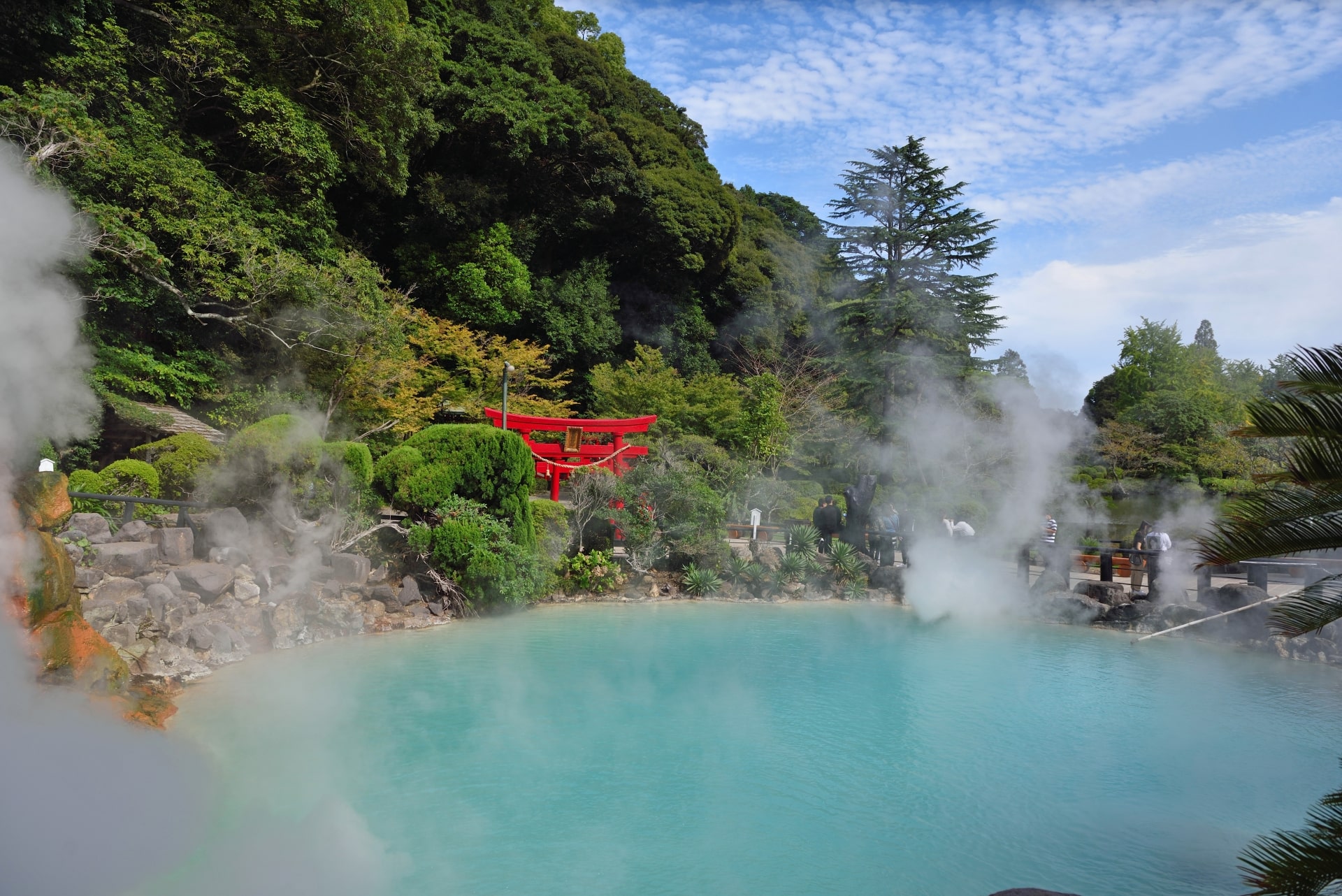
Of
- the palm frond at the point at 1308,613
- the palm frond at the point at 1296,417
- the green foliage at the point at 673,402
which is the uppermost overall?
the green foliage at the point at 673,402

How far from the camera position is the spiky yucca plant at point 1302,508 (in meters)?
3.41

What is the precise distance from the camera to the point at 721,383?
2300cm

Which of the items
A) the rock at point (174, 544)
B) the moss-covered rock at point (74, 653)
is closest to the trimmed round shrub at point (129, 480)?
the rock at point (174, 544)

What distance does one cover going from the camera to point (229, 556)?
10242 millimetres

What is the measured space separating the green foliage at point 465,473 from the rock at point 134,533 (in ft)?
10.8

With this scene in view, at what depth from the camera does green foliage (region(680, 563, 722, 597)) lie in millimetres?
14609

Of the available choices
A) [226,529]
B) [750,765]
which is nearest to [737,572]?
[750,765]

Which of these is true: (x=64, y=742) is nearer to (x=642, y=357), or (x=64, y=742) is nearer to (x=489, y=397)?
(x=489, y=397)

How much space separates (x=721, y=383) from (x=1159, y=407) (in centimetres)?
1252

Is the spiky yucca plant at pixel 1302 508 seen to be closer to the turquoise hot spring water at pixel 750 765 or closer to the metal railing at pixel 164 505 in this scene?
the turquoise hot spring water at pixel 750 765

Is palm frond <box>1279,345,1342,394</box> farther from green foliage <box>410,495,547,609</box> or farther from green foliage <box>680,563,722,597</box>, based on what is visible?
green foliage <box>680,563,722,597</box>

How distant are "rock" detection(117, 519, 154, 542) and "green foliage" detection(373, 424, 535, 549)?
3.28m

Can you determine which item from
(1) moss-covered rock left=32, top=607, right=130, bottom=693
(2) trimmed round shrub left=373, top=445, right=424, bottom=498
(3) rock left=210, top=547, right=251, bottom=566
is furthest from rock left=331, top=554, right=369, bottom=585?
(1) moss-covered rock left=32, top=607, right=130, bottom=693

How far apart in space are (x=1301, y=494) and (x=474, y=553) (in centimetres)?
1006
